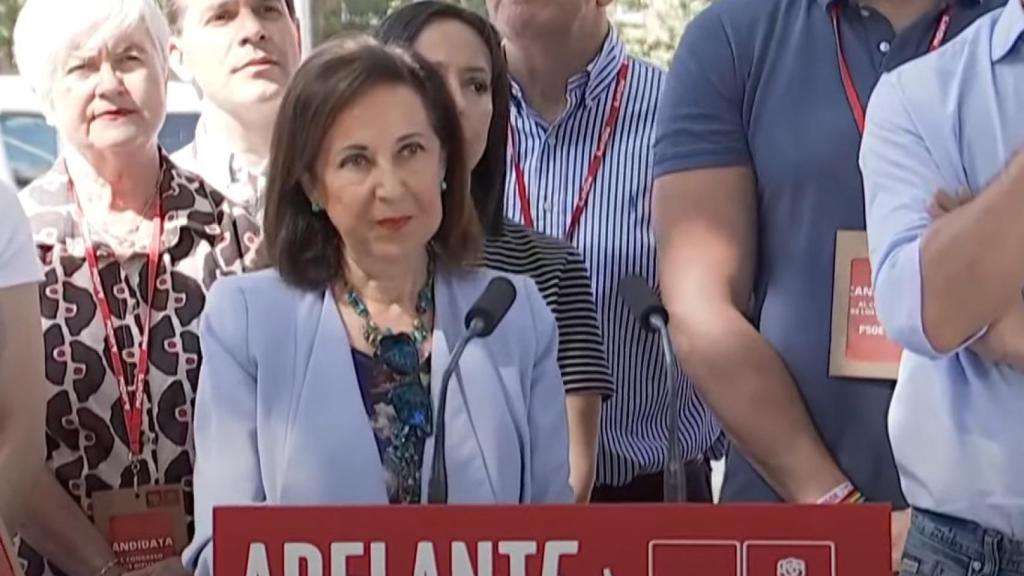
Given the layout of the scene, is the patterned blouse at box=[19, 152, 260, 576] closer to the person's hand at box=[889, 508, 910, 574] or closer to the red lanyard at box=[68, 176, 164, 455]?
the red lanyard at box=[68, 176, 164, 455]

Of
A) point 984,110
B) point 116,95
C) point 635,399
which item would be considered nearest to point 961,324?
point 984,110

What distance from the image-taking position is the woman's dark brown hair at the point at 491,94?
2.10 metres

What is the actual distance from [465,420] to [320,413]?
0.16 meters

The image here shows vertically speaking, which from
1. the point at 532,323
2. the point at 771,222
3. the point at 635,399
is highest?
the point at 771,222

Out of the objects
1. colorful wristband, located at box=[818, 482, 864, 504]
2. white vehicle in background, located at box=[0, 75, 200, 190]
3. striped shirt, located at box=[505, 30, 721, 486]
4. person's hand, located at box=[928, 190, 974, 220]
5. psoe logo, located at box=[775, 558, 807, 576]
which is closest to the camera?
psoe logo, located at box=[775, 558, 807, 576]

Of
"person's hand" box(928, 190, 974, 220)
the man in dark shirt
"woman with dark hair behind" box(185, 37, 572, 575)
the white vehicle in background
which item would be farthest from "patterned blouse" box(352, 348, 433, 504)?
the white vehicle in background

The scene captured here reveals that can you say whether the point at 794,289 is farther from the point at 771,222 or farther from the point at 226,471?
the point at 226,471

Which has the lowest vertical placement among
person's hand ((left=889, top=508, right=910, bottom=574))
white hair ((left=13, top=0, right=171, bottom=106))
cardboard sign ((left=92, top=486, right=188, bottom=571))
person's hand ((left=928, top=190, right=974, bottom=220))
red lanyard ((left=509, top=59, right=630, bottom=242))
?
cardboard sign ((left=92, top=486, right=188, bottom=571))

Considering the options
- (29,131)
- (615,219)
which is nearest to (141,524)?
(615,219)

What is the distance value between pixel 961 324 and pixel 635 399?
0.96 metres

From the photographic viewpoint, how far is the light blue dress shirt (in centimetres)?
→ 146

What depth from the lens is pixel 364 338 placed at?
5.42 feet

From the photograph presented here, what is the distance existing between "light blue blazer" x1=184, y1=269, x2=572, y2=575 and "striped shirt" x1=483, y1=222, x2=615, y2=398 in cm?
36

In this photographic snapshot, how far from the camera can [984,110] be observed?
Answer: 4.92 feet
